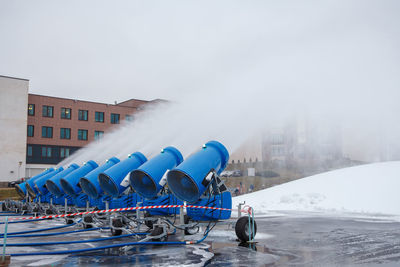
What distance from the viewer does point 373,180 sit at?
26.9m

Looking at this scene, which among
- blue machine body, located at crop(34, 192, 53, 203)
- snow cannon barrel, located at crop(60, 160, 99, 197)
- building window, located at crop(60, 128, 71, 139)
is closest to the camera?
snow cannon barrel, located at crop(60, 160, 99, 197)

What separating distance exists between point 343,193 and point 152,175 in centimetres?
1740

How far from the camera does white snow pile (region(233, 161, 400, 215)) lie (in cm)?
2342

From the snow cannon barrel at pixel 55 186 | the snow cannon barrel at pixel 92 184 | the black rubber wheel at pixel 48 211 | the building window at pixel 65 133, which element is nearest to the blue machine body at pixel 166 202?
the snow cannon barrel at pixel 92 184

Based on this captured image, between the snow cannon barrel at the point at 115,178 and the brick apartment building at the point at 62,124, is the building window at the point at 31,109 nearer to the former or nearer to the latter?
the brick apartment building at the point at 62,124

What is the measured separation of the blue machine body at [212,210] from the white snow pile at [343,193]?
43.4 ft

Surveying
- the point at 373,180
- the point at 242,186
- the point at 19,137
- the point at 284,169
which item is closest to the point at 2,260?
the point at 373,180

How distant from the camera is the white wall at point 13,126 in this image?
51000 mm

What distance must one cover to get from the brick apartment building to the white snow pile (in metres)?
36.3

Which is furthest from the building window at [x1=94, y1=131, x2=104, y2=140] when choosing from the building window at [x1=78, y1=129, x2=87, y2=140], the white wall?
the white wall

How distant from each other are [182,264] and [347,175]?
2365 centimetres

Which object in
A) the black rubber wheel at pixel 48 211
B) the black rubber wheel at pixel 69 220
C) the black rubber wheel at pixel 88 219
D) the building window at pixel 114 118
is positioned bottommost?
the black rubber wheel at pixel 69 220

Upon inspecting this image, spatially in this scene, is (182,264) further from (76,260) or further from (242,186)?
(242,186)

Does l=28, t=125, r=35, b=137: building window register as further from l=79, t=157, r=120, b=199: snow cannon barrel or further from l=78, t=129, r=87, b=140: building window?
l=79, t=157, r=120, b=199: snow cannon barrel
